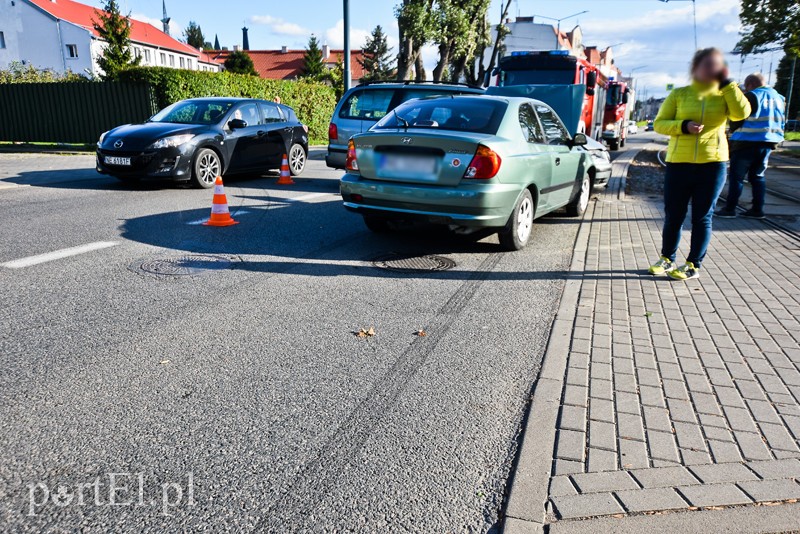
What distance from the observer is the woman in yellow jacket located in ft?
17.6

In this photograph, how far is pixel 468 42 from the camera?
2819cm

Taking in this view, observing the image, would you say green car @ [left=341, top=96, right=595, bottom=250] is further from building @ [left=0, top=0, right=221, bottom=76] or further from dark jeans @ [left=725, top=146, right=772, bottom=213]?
building @ [left=0, top=0, right=221, bottom=76]

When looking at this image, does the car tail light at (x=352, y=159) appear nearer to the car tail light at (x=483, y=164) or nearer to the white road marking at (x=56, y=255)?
the car tail light at (x=483, y=164)

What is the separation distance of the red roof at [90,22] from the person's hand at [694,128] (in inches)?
1888

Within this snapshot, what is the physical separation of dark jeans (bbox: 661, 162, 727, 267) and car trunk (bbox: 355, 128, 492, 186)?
1.84 metres

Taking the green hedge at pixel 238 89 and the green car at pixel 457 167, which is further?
the green hedge at pixel 238 89

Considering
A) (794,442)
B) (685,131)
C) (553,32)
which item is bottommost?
(794,442)

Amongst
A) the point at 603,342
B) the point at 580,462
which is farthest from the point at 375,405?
the point at 603,342

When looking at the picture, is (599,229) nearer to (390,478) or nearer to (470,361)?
(470,361)

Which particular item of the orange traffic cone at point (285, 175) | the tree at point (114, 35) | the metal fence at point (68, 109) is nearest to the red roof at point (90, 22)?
the tree at point (114, 35)

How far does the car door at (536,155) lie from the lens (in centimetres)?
682

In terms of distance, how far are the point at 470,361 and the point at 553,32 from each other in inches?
2687

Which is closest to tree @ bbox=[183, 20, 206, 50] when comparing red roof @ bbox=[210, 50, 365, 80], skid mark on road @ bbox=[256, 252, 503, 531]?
Result: red roof @ bbox=[210, 50, 365, 80]

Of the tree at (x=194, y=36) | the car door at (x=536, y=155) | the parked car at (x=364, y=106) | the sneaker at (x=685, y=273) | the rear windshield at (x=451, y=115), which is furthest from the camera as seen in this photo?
the tree at (x=194, y=36)
